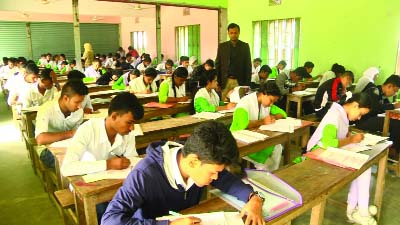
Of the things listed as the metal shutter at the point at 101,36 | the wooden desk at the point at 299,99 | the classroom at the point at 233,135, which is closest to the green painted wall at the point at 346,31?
the classroom at the point at 233,135

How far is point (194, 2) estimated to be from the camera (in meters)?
7.38

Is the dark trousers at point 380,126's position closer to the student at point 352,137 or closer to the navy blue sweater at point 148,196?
the student at point 352,137

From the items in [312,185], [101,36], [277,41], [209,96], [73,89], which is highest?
[101,36]

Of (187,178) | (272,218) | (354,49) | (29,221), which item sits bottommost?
(29,221)

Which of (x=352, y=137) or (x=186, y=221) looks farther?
(x=352, y=137)

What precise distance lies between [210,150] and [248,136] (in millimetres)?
1589

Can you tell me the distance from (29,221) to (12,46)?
44.0ft

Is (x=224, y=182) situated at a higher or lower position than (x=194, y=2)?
lower

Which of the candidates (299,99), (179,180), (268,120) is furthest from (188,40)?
(179,180)

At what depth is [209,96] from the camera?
400 cm

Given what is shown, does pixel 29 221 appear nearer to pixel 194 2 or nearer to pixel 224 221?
pixel 224 221

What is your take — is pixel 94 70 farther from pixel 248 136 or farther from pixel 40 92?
pixel 248 136

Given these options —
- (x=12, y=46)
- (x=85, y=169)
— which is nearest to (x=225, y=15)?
(x=85, y=169)

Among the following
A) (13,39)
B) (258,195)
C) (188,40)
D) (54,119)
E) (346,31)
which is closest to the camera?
(258,195)
